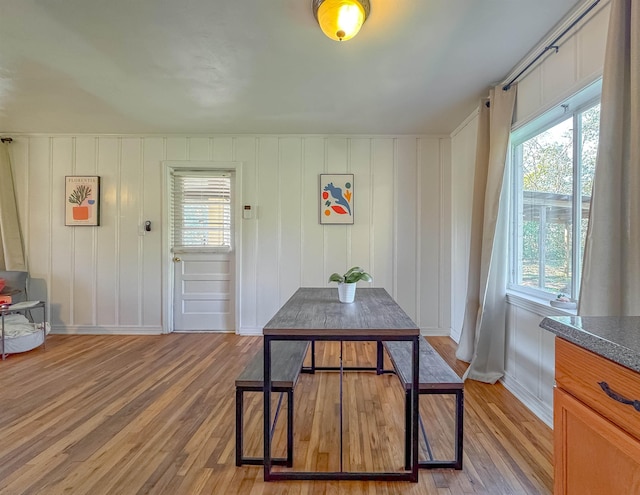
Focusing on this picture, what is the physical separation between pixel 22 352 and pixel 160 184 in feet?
7.29

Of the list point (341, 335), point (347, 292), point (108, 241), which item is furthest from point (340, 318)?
point (108, 241)

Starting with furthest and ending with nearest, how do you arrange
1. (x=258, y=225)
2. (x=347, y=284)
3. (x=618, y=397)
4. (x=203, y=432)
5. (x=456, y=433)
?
1. (x=258, y=225)
2. (x=347, y=284)
3. (x=203, y=432)
4. (x=456, y=433)
5. (x=618, y=397)

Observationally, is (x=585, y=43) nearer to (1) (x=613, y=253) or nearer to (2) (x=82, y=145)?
(1) (x=613, y=253)

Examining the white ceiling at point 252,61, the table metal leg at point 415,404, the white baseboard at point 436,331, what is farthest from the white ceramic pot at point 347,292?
the white baseboard at point 436,331

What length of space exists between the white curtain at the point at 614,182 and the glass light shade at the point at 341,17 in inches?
44.6

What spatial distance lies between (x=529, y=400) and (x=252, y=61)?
3057 mm

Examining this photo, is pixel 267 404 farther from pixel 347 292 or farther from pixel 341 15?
pixel 341 15

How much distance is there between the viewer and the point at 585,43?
162 centimetres

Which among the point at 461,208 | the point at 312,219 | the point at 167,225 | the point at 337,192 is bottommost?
the point at 167,225

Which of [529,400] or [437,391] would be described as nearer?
[437,391]

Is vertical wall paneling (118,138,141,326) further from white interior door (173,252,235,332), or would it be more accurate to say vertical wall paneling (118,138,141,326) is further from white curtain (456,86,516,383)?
white curtain (456,86,516,383)

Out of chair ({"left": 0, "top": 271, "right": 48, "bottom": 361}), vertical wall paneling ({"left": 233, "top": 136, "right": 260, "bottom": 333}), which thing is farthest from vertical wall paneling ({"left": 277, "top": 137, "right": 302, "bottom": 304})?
chair ({"left": 0, "top": 271, "right": 48, "bottom": 361})

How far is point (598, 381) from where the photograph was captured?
0.75m

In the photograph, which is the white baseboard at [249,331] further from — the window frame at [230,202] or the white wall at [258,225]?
the window frame at [230,202]
